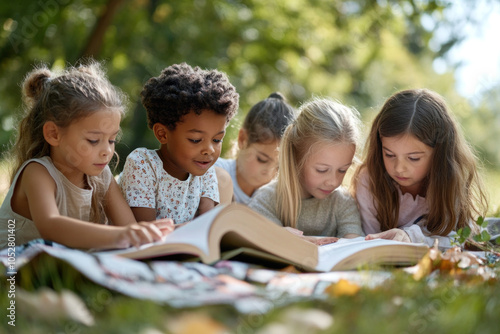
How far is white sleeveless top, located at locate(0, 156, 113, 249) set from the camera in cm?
221

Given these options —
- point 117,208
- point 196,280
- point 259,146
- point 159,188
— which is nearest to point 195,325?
point 196,280

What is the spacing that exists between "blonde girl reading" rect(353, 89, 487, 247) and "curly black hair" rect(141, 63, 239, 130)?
0.84 metres

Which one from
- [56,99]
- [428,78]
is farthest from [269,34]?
[428,78]

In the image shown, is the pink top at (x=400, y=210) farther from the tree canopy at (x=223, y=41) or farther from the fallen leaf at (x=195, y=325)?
the tree canopy at (x=223, y=41)

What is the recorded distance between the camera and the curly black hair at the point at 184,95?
2.45m

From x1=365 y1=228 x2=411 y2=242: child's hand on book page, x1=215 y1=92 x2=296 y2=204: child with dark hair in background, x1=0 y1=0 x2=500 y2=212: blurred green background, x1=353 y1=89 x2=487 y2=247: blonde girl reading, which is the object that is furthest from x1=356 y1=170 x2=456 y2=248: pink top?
x1=0 y1=0 x2=500 y2=212: blurred green background

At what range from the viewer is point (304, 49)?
914 cm

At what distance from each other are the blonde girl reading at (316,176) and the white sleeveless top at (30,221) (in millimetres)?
980

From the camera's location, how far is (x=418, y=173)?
278 centimetres

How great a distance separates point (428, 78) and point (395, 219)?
1518 cm

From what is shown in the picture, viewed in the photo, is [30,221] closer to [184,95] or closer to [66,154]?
[66,154]

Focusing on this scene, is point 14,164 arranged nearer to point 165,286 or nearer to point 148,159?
point 148,159

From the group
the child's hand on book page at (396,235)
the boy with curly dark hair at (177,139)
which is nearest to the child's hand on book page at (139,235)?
the boy with curly dark hair at (177,139)

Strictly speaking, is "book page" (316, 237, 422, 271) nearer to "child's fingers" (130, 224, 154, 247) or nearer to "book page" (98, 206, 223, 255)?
"book page" (98, 206, 223, 255)
